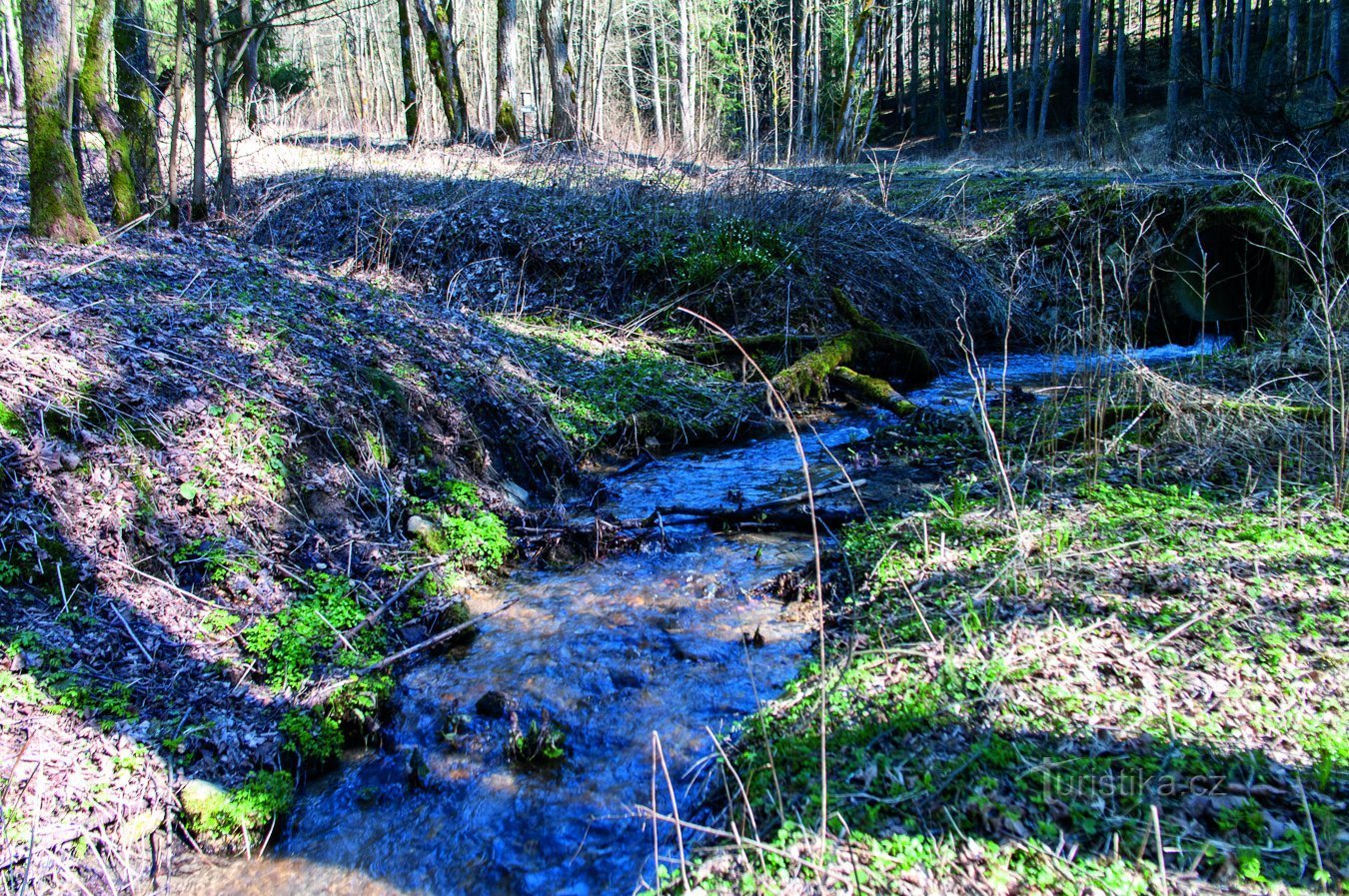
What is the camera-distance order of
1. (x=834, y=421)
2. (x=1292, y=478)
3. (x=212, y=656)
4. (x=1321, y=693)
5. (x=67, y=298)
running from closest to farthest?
(x=1321, y=693) → (x=212, y=656) → (x=1292, y=478) → (x=67, y=298) → (x=834, y=421)

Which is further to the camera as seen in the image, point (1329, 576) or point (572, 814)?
point (1329, 576)

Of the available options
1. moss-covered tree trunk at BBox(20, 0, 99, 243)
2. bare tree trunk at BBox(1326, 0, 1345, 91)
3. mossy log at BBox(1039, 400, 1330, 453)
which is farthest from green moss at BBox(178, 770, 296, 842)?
bare tree trunk at BBox(1326, 0, 1345, 91)

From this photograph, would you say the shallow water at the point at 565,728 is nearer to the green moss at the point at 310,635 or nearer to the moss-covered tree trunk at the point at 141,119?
the green moss at the point at 310,635

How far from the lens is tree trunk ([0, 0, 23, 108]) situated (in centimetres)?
1928

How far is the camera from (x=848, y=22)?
30.5m

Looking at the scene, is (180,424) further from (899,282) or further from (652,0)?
(652,0)

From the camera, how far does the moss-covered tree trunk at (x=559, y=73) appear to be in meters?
17.0

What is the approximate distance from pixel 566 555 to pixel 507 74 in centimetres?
1549

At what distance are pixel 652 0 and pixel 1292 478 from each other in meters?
30.7

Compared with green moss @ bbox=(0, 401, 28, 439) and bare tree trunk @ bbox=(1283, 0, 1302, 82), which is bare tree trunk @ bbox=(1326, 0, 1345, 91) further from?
green moss @ bbox=(0, 401, 28, 439)

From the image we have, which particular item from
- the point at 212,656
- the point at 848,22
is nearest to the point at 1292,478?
the point at 212,656

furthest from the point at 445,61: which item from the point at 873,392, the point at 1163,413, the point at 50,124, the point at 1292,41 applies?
the point at 1292,41

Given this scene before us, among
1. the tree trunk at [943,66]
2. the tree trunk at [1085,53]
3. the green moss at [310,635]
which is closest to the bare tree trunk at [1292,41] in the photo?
the tree trunk at [1085,53]

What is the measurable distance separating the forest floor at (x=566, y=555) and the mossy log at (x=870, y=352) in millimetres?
1478
